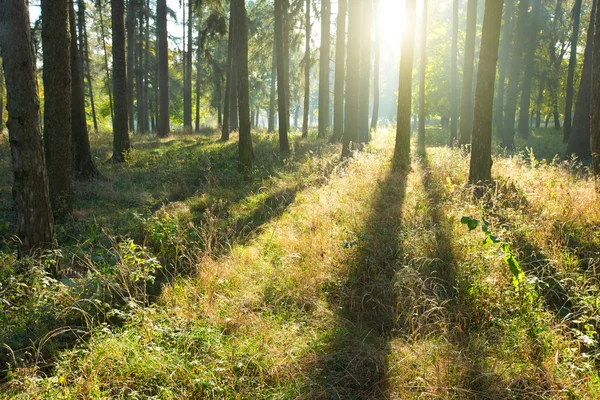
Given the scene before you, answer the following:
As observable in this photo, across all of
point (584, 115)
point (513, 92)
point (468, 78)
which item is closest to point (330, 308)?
point (584, 115)

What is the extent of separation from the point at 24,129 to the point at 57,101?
9.15 ft

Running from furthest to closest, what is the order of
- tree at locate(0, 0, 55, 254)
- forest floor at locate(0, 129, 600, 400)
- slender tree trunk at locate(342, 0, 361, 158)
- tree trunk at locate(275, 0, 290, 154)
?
1. slender tree trunk at locate(342, 0, 361, 158)
2. tree trunk at locate(275, 0, 290, 154)
3. tree at locate(0, 0, 55, 254)
4. forest floor at locate(0, 129, 600, 400)

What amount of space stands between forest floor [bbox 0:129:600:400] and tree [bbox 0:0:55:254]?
450 millimetres

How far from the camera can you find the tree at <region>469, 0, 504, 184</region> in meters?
7.91

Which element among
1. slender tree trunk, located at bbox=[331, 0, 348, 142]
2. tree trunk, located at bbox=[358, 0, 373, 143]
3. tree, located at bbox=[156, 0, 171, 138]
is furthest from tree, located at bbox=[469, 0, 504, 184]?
tree, located at bbox=[156, 0, 171, 138]

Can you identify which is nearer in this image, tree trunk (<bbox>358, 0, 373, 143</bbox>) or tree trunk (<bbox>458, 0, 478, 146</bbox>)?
tree trunk (<bbox>458, 0, 478, 146</bbox>)

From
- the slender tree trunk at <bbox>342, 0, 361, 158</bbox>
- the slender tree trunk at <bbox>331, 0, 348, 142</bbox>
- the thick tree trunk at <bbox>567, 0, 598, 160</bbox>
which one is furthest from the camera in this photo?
the slender tree trunk at <bbox>331, 0, 348, 142</bbox>

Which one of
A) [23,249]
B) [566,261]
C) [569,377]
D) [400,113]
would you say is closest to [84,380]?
[23,249]

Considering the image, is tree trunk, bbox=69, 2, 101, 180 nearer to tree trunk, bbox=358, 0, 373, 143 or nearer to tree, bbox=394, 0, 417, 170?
tree, bbox=394, 0, 417, 170

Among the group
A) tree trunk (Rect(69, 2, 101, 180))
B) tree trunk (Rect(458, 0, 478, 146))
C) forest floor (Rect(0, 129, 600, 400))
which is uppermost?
tree trunk (Rect(458, 0, 478, 146))

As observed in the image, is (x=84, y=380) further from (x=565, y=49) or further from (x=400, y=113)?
(x=565, y=49)

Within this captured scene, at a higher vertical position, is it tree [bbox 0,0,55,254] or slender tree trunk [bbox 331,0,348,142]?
slender tree trunk [bbox 331,0,348,142]

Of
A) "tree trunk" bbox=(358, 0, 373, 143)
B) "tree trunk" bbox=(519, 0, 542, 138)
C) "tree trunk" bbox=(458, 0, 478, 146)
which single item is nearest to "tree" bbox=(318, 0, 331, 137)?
"tree trunk" bbox=(358, 0, 373, 143)

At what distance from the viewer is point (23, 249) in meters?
4.88
